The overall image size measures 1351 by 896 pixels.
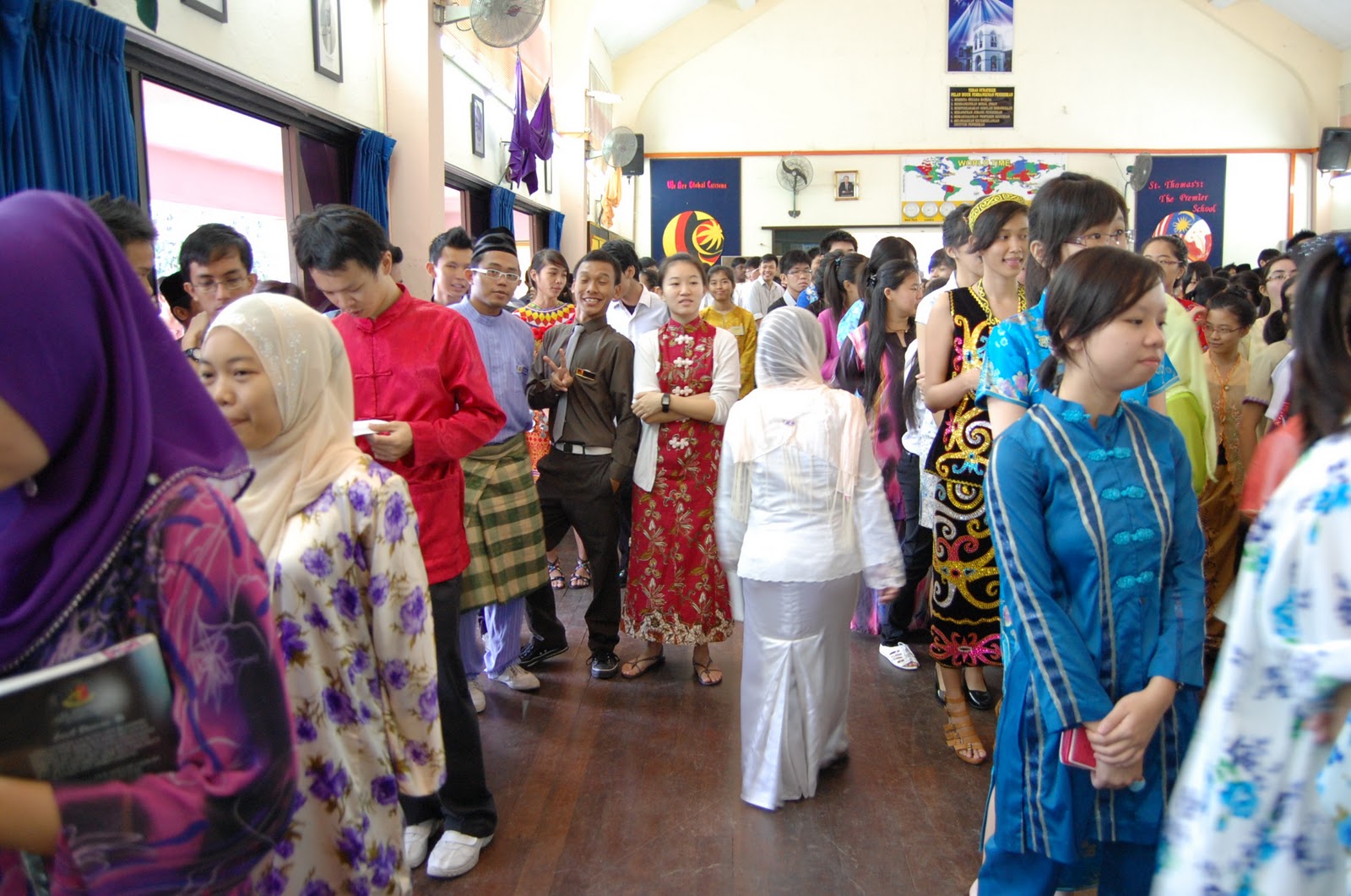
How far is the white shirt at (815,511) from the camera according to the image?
7.53ft

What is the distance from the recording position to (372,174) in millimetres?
5262

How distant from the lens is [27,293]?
0.71 meters

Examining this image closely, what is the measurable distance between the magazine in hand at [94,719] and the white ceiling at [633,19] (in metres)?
10.5

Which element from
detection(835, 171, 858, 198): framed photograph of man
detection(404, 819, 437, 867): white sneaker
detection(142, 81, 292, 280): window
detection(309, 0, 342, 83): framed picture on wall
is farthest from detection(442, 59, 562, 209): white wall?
detection(404, 819, 437, 867): white sneaker

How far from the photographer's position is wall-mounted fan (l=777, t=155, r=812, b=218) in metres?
12.2

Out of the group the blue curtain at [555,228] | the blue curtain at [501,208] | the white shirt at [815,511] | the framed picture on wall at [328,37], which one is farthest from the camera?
the blue curtain at [555,228]

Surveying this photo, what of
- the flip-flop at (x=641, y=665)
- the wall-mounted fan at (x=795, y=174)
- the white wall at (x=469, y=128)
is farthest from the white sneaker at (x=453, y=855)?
the wall-mounted fan at (x=795, y=174)

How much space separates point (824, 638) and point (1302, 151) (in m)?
13.3

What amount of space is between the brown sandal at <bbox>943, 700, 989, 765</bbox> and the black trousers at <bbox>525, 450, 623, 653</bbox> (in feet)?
3.84

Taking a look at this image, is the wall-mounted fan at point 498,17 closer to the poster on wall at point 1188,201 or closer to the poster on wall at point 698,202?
the poster on wall at point 698,202

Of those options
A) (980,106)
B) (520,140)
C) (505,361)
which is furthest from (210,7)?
(980,106)

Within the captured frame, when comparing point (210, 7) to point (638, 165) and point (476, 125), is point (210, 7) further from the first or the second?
point (638, 165)

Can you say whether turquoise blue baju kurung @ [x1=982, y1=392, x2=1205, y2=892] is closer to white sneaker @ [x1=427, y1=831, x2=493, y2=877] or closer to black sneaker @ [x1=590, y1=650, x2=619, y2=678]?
white sneaker @ [x1=427, y1=831, x2=493, y2=877]

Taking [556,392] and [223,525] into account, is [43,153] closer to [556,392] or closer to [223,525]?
[556,392]
